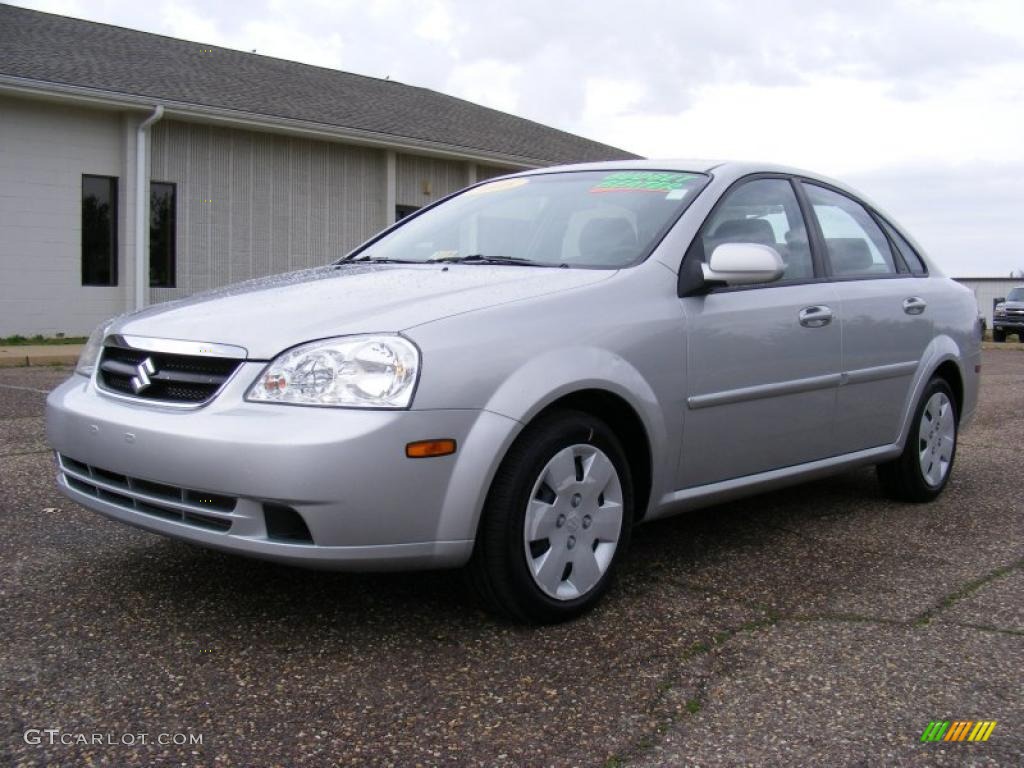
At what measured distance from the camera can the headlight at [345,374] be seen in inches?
115

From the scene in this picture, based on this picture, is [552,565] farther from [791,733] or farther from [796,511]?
[796,511]

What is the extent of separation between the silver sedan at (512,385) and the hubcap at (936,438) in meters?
0.49

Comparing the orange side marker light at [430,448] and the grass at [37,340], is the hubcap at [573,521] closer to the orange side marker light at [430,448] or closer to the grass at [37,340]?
the orange side marker light at [430,448]

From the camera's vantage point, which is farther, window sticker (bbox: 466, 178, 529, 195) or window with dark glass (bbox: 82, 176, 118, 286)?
window with dark glass (bbox: 82, 176, 118, 286)

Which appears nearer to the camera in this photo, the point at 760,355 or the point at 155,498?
the point at 155,498

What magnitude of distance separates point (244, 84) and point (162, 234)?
122 inches

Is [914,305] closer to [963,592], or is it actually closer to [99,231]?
[963,592]

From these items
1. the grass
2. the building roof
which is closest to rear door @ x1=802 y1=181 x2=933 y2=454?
the grass

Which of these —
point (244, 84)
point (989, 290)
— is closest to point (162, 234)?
point (244, 84)

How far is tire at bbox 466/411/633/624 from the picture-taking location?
3141 millimetres

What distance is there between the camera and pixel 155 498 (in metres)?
3.12

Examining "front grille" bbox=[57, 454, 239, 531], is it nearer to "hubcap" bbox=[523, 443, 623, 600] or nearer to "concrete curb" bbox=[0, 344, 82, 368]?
"hubcap" bbox=[523, 443, 623, 600]

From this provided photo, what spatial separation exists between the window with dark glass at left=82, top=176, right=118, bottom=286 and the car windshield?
36.9ft

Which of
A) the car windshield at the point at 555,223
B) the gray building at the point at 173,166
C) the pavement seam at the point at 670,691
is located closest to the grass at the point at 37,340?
the gray building at the point at 173,166
